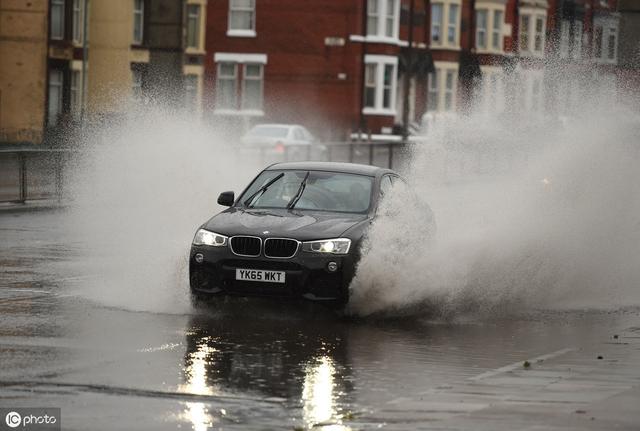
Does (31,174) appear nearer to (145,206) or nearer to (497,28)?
(145,206)

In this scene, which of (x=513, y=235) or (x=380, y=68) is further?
(x=380, y=68)

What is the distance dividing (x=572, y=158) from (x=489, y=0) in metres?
73.1

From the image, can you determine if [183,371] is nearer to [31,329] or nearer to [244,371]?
[244,371]

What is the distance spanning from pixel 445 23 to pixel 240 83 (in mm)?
17265

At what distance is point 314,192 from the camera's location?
16.8m

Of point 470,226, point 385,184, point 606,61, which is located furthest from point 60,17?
point 385,184

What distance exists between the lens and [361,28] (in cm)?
7669

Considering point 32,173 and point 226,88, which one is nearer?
point 32,173

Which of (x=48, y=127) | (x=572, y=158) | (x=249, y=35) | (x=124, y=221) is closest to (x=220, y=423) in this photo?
(x=572, y=158)

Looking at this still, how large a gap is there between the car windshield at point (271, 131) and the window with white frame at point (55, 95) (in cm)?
744

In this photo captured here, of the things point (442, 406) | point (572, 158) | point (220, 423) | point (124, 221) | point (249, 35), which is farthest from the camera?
point (249, 35)

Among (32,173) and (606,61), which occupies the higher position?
(606,61)

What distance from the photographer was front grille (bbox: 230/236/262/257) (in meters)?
15.4

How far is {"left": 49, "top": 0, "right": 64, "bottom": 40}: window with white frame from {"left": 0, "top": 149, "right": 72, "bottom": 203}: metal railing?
26.1m
